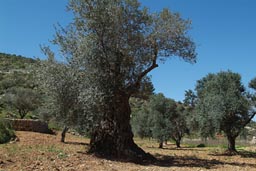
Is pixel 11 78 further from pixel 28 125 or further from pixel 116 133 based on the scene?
pixel 116 133

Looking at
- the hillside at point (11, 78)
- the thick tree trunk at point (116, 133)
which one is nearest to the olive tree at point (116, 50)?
the thick tree trunk at point (116, 133)

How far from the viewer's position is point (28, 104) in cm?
3512

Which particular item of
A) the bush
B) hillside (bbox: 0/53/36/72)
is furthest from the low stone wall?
hillside (bbox: 0/53/36/72)

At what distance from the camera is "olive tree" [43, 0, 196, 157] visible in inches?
498

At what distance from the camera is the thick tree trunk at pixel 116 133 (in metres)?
13.4

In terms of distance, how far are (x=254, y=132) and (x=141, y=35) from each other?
3628cm

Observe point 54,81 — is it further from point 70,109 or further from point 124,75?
point 124,75

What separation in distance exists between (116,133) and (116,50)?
384 cm

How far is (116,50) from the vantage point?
13.3m

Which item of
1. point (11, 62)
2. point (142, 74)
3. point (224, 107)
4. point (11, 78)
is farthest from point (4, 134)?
point (11, 62)

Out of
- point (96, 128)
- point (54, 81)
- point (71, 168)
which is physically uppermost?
point (54, 81)

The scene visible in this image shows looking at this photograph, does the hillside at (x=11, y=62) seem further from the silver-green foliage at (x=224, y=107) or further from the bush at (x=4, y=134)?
the silver-green foliage at (x=224, y=107)

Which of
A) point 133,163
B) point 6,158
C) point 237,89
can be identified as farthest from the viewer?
point 237,89

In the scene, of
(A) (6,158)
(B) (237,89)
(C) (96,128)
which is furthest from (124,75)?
(B) (237,89)
